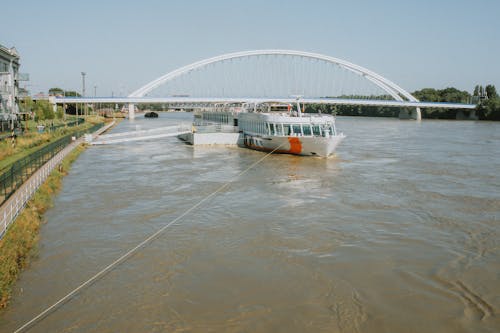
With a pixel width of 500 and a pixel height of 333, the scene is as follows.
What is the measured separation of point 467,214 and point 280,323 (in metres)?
10.7

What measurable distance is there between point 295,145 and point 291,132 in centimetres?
115

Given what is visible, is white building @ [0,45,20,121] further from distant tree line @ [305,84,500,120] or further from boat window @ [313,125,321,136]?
distant tree line @ [305,84,500,120]

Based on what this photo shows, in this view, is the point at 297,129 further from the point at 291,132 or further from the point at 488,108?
the point at 488,108

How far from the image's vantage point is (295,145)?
30.6m

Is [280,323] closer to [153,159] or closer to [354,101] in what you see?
[153,159]

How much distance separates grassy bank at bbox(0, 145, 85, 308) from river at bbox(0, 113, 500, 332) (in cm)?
28

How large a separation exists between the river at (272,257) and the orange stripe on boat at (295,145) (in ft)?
25.9

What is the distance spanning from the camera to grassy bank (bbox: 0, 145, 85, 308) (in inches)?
351

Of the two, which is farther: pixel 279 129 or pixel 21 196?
pixel 279 129

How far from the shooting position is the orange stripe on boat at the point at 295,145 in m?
30.2

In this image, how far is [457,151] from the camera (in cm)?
3612

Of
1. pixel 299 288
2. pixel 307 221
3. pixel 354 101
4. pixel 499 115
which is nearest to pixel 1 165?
pixel 307 221

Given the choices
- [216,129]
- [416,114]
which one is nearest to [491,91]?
[416,114]

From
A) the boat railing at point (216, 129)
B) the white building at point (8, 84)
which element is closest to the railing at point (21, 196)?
the boat railing at point (216, 129)
